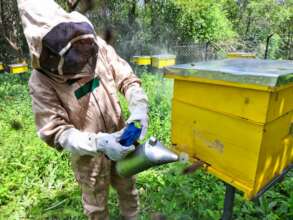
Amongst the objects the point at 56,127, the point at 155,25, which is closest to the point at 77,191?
the point at 56,127

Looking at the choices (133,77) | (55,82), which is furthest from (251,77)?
(55,82)

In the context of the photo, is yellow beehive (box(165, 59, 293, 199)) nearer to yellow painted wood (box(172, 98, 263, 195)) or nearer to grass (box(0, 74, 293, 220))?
yellow painted wood (box(172, 98, 263, 195))

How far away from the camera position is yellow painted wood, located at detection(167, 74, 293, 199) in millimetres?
1159

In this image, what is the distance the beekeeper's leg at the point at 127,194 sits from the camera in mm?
1966

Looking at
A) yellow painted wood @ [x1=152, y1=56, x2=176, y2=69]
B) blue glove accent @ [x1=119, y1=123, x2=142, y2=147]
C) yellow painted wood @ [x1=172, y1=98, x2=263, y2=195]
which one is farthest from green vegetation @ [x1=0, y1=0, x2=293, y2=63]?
blue glove accent @ [x1=119, y1=123, x2=142, y2=147]

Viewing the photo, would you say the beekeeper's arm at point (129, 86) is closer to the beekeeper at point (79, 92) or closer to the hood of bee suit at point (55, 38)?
the beekeeper at point (79, 92)

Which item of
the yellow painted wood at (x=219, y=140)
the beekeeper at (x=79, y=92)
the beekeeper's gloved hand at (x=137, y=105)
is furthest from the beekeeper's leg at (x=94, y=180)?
the yellow painted wood at (x=219, y=140)

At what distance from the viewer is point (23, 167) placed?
9.95 ft

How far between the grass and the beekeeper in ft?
2.60

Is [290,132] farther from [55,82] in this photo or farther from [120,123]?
[55,82]

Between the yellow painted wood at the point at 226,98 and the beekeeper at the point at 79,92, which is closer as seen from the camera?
the yellow painted wood at the point at 226,98

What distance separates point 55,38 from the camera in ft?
4.24

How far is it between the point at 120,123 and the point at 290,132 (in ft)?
3.57

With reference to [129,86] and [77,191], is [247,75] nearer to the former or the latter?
[129,86]
